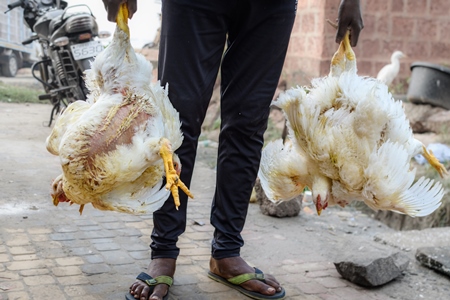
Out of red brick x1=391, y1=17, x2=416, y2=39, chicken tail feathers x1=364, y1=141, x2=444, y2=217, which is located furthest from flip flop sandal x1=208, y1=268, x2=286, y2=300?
red brick x1=391, y1=17, x2=416, y2=39

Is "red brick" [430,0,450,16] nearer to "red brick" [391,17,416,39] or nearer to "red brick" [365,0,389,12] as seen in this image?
"red brick" [391,17,416,39]

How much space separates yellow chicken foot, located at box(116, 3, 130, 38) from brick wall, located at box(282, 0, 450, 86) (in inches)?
186

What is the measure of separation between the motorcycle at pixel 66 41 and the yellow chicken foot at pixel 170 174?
4.37 metres

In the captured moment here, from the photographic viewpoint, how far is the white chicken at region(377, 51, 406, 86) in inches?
260

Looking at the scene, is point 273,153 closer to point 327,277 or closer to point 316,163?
point 316,163

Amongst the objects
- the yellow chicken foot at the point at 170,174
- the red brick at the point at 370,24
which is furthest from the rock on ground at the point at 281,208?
the red brick at the point at 370,24

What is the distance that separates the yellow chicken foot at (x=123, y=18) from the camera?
2.43 meters

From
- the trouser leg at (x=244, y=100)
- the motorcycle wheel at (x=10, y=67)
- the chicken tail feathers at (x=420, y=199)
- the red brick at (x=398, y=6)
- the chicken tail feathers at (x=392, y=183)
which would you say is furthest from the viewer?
the motorcycle wheel at (x=10, y=67)

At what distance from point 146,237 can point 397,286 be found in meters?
1.55

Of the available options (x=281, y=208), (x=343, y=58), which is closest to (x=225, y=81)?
(x=343, y=58)

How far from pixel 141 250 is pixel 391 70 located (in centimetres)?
448

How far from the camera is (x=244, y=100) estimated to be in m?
2.77

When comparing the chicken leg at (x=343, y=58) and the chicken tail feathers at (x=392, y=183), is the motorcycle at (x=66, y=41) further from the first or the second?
the chicken tail feathers at (x=392, y=183)

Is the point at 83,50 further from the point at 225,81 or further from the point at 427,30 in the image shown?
the point at 427,30
